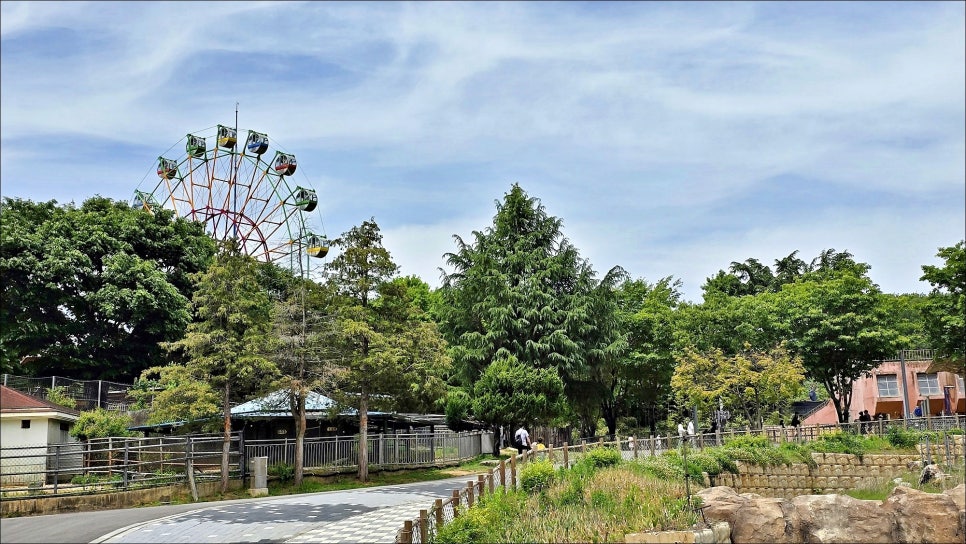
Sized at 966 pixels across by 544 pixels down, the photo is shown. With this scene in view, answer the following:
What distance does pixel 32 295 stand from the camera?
40469 millimetres

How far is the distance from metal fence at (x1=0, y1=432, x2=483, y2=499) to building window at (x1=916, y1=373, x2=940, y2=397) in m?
34.6

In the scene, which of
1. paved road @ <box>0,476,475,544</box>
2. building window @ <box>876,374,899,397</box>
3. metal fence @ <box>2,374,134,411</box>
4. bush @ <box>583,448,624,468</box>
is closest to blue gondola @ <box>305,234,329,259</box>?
metal fence @ <box>2,374,134,411</box>

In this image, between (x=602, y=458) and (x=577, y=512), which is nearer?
(x=577, y=512)

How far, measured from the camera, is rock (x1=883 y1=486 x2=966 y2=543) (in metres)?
17.3

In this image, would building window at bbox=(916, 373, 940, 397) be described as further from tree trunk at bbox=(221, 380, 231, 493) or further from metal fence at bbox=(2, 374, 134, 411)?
metal fence at bbox=(2, 374, 134, 411)

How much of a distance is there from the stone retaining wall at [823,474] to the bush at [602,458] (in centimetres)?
747

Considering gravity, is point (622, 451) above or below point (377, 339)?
below

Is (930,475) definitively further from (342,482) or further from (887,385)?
(887,385)

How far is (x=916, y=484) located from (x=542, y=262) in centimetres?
2164

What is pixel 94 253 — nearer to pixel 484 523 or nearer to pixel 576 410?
pixel 576 410

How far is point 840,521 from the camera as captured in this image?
18219 millimetres

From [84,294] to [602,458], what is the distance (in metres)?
31.0

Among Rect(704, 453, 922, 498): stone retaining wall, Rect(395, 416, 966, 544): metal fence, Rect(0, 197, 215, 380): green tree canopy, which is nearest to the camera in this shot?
Rect(395, 416, 966, 544): metal fence

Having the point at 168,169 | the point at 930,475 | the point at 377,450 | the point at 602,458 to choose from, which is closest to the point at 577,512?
the point at 602,458
